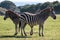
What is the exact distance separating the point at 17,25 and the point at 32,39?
2.68 m

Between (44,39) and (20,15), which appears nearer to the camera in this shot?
(44,39)

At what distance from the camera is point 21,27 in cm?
1603

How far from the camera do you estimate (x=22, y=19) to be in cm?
1598

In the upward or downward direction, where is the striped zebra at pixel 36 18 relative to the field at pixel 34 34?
upward

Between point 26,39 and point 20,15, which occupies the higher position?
point 20,15

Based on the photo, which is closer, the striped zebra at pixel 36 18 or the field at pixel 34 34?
the field at pixel 34 34

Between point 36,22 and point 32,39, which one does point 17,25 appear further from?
point 32,39

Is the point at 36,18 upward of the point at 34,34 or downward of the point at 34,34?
upward

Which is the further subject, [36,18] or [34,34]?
[34,34]

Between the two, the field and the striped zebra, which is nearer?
the field

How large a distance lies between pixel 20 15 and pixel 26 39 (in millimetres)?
2797

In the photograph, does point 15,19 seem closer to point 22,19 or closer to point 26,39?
point 22,19

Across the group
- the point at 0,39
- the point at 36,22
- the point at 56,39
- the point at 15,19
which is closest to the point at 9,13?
the point at 15,19

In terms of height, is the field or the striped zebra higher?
the striped zebra
